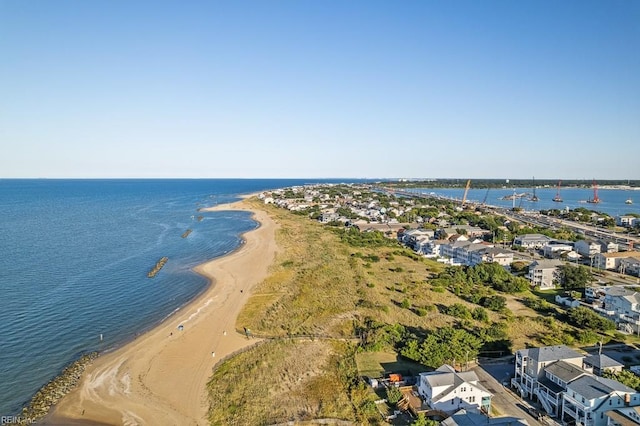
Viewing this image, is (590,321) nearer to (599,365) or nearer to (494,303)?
(494,303)

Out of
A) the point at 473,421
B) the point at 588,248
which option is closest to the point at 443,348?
the point at 473,421

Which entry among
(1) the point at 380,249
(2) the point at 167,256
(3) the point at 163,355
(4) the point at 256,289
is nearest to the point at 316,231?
(1) the point at 380,249

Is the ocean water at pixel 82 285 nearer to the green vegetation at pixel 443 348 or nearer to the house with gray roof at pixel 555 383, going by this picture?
the green vegetation at pixel 443 348

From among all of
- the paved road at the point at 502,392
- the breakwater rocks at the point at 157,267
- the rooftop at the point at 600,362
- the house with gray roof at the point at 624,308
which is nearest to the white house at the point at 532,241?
the house with gray roof at the point at 624,308

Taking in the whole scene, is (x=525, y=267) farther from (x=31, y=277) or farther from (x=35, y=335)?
(x=31, y=277)

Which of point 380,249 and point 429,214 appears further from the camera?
point 429,214
